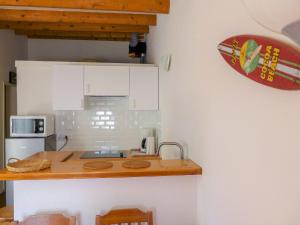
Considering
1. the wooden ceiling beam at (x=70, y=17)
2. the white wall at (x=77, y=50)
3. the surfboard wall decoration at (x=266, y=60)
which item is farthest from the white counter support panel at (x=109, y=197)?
the white wall at (x=77, y=50)

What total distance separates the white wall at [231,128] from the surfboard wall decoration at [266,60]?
0.12 ft

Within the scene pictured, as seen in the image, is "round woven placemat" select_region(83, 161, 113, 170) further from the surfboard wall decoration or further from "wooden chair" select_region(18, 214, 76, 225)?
the surfboard wall decoration

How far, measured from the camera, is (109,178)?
1.85 meters

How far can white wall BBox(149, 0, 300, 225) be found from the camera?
0.96 metres

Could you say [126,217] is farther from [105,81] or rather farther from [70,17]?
[70,17]

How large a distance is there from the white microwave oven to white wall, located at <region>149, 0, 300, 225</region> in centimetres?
197

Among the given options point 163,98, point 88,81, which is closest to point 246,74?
point 163,98

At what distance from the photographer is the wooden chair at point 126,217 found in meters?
1.71

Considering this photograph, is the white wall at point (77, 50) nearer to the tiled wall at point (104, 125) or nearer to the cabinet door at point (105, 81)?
the tiled wall at point (104, 125)

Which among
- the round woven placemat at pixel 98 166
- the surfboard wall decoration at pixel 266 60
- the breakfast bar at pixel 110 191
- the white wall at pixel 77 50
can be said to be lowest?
the breakfast bar at pixel 110 191

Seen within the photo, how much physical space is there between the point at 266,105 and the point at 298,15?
43cm

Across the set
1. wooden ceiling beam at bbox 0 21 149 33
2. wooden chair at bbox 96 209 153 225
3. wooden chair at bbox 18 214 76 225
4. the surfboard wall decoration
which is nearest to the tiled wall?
wooden ceiling beam at bbox 0 21 149 33

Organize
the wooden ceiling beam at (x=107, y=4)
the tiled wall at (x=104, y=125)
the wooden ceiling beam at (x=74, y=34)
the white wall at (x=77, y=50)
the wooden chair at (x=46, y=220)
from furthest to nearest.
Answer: the white wall at (x=77, y=50) < the wooden ceiling beam at (x=74, y=34) < the tiled wall at (x=104, y=125) < the wooden ceiling beam at (x=107, y=4) < the wooden chair at (x=46, y=220)

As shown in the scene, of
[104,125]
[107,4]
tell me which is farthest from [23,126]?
[107,4]
